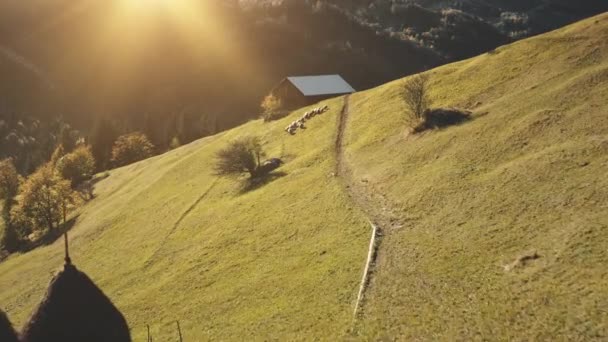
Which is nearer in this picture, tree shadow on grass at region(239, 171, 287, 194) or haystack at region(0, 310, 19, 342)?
haystack at region(0, 310, 19, 342)

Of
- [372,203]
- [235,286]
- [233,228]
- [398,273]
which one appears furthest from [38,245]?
[398,273]

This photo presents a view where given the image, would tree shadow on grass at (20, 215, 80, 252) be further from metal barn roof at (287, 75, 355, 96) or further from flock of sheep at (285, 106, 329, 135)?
metal barn roof at (287, 75, 355, 96)

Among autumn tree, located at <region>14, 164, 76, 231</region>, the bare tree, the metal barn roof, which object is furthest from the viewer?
the metal barn roof

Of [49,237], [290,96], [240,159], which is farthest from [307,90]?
[49,237]

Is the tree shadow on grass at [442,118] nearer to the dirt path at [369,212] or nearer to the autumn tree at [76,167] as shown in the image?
the dirt path at [369,212]

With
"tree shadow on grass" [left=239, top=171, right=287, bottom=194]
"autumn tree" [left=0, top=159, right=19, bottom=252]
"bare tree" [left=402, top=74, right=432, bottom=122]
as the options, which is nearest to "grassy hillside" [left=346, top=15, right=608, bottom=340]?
"bare tree" [left=402, top=74, right=432, bottom=122]

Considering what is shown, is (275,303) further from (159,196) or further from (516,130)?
(159,196)

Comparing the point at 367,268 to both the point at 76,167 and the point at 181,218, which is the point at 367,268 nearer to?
the point at 181,218

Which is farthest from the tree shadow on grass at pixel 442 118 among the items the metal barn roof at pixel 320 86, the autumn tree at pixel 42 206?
the metal barn roof at pixel 320 86
